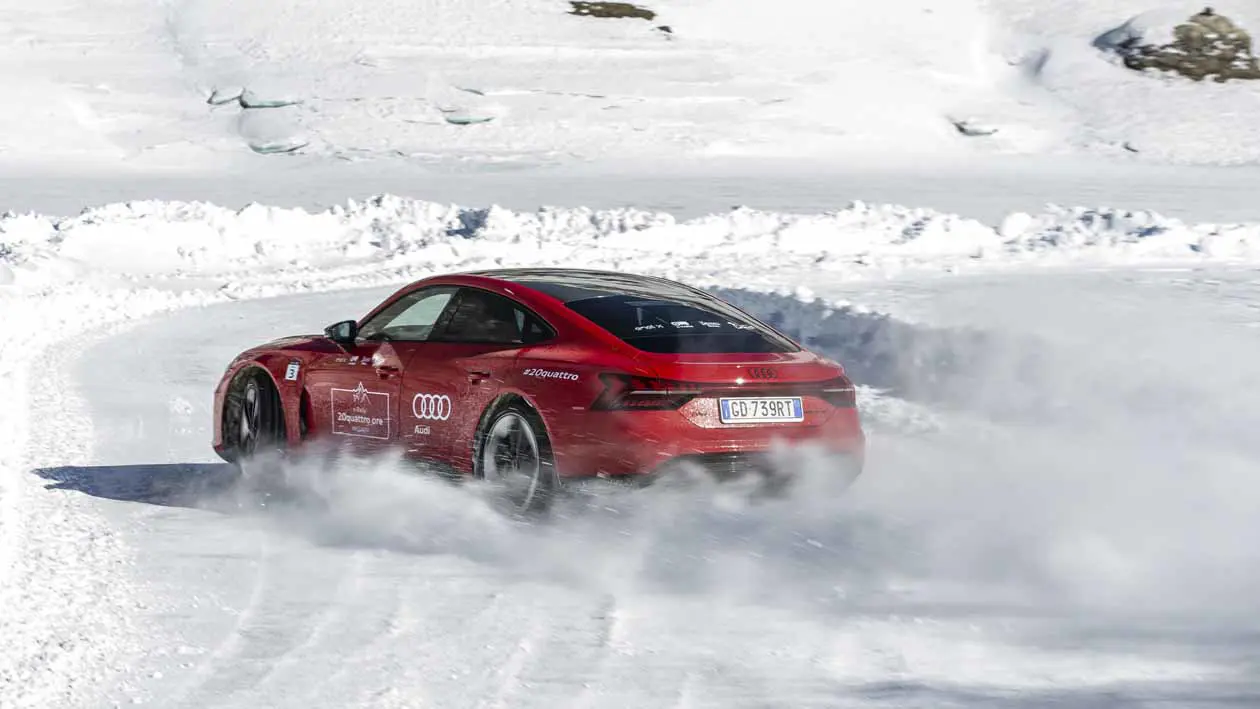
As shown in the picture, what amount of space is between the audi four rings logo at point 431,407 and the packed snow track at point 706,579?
1.11 ft

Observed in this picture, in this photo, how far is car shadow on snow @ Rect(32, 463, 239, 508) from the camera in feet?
26.6

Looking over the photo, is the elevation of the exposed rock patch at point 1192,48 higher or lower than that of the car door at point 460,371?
higher

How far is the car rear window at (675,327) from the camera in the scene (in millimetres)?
6961

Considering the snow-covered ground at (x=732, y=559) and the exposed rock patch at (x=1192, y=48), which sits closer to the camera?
the snow-covered ground at (x=732, y=559)

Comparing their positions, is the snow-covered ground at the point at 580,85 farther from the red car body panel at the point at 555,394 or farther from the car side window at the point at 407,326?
the red car body panel at the point at 555,394

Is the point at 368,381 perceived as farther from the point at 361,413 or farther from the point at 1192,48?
the point at 1192,48

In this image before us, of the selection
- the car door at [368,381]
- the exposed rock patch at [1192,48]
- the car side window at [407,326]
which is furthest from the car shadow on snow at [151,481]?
the exposed rock patch at [1192,48]

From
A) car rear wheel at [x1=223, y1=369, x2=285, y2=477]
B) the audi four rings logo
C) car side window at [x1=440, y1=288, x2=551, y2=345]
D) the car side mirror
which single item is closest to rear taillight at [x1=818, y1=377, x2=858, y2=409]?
car side window at [x1=440, y1=288, x2=551, y2=345]

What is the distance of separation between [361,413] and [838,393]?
2440 millimetres

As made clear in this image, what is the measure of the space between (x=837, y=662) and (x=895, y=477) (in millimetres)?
3256

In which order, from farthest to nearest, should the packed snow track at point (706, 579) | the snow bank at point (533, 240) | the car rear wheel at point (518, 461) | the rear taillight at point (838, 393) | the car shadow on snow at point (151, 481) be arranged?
the snow bank at point (533, 240) → the car shadow on snow at point (151, 481) → the rear taillight at point (838, 393) → the car rear wheel at point (518, 461) → the packed snow track at point (706, 579)

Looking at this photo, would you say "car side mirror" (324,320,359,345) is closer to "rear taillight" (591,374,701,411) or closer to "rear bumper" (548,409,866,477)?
"rear bumper" (548,409,866,477)

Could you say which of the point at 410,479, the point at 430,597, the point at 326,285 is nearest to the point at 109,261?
the point at 326,285

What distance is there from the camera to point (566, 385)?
22.4ft
